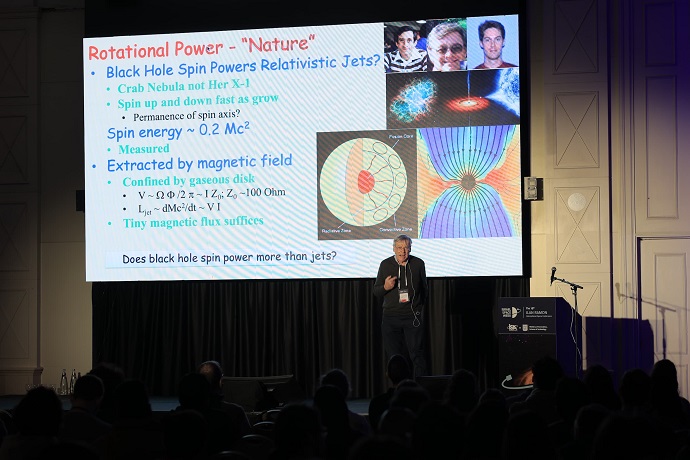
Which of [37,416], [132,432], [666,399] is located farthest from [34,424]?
[666,399]

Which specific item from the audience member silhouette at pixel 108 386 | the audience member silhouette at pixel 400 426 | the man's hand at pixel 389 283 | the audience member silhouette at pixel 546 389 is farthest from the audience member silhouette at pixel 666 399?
the man's hand at pixel 389 283

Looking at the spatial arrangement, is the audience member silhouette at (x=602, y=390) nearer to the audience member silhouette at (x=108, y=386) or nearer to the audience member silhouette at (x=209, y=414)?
the audience member silhouette at (x=209, y=414)

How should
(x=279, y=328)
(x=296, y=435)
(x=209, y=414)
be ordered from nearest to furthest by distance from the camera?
1. (x=296, y=435)
2. (x=209, y=414)
3. (x=279, y=328)

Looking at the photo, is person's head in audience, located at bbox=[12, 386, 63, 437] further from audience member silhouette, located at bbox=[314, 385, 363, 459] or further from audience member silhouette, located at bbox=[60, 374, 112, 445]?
audience member silhouette, located at bbox=[314, 385, 363, 459]

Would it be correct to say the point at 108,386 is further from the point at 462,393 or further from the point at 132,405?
the point at 462,393

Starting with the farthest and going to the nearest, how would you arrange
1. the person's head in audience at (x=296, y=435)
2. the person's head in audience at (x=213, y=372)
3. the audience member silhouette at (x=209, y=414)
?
1. the person's head in audience at (x=213, y=372)
2. the audience member silhouette at (x=209, y=414)
3. the person's head in audience at (x=296, y=435)

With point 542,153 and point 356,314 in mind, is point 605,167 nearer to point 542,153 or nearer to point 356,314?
point 542,153

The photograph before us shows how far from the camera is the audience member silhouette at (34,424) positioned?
350 cm

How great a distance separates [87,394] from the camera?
14.9ft

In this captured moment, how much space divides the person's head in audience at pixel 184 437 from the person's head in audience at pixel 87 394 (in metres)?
1.53

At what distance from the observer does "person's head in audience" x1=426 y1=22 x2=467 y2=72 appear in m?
9.09

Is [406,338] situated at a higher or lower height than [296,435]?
lower

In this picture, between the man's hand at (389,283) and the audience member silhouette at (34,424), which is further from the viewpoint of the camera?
the man's hand at (389,283)

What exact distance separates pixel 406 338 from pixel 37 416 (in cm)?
503
